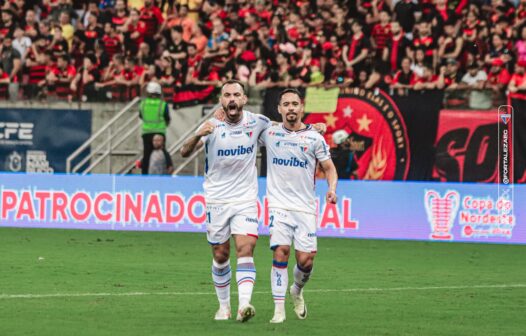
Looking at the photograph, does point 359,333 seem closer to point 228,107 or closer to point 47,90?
→ point 228,107

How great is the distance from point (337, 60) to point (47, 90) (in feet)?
20.5

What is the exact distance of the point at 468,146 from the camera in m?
22.2

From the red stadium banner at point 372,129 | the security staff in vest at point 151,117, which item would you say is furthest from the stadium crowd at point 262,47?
the security staff in vest at point 151,117

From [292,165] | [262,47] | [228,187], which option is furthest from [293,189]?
[262,47]

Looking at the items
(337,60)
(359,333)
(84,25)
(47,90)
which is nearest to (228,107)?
(359,333)

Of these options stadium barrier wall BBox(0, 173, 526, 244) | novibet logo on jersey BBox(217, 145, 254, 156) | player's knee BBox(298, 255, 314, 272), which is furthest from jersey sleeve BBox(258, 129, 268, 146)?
stadium barrier wall BBox(0, 173, 526, 244)

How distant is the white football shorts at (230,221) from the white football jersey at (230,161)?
7cm

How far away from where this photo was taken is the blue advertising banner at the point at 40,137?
25.4 m

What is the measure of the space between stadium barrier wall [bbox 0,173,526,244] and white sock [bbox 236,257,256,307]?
10.7 meters

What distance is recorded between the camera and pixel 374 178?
905 inches

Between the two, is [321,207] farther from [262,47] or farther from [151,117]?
[262,47]

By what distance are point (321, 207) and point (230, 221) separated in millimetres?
10646

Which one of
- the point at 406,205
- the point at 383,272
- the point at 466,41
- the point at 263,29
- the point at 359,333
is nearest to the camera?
the point at 359,333

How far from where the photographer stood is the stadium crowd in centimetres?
2342
